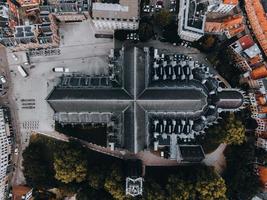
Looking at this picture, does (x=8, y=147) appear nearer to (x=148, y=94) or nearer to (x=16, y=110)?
(x=16, y=110)

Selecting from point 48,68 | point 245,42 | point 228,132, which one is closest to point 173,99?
point 228,132

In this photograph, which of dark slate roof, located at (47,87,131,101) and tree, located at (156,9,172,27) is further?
tree, located at (156,9,172,27)

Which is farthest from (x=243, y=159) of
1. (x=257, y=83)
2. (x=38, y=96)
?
(x=38, y=96)

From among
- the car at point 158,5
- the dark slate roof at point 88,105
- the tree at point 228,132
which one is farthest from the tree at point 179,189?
the car at point 158,5

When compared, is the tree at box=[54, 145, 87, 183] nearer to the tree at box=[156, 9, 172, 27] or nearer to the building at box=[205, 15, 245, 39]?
the tree at box=[156, 9, 172, 27]

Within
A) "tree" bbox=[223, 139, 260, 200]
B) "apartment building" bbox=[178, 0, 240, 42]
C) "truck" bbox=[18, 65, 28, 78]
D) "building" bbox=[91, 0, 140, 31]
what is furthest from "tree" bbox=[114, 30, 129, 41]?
"tree" bbox=[223, 139, 260, 200]
